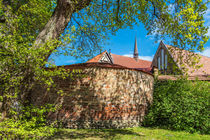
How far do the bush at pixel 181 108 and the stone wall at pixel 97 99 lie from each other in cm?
114

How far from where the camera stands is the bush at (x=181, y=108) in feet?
25.1

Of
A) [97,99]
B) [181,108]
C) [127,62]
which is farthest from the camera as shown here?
[127,62]

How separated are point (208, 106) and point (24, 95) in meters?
8.37

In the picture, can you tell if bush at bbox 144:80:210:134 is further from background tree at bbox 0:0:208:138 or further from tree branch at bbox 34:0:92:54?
tree branch at bbox 34:0:92:54

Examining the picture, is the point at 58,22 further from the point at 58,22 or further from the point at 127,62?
the point at 127,62

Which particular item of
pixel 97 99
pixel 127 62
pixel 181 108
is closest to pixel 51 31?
pixel 97 99

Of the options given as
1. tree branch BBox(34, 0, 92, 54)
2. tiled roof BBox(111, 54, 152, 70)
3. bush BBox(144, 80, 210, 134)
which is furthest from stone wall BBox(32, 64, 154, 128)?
tiled roof BBox(111, 54, 152, 70)

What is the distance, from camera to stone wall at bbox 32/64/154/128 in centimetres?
742

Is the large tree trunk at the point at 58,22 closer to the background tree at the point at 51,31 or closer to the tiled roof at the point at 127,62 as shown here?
the background tree at the point at 51,31

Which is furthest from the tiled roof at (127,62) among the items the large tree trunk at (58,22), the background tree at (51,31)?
the large tree trunk at (58,22)

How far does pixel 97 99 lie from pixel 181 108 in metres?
4.36

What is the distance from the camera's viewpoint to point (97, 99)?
7.55 metres

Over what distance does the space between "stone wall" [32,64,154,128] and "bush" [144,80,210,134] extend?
1.14 metres

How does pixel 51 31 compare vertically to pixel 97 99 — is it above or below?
above
